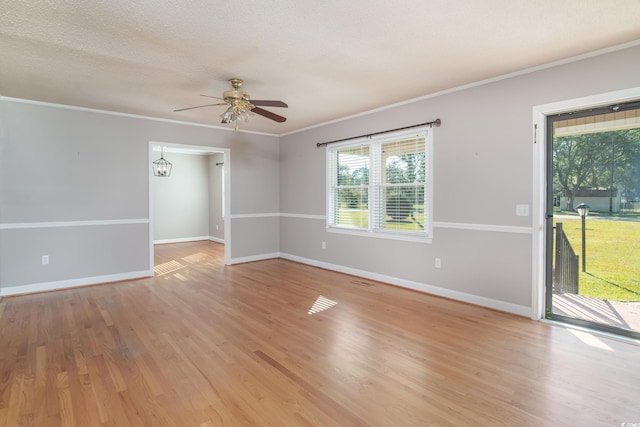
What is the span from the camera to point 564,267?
3.35m

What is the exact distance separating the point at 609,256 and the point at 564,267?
38 cm

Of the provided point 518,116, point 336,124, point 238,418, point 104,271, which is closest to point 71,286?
point 104,271

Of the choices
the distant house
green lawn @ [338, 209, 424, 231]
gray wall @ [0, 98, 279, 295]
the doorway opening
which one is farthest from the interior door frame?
gray wall @ [0, 98, 279, 295]

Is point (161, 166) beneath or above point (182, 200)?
above

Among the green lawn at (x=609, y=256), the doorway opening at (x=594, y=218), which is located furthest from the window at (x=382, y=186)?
the green lawn at (x=609, y=256)

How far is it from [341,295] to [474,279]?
5.32 ft

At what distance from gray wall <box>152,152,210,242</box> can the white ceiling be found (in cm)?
485

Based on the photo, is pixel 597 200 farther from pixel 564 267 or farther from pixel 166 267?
pixel 166 267

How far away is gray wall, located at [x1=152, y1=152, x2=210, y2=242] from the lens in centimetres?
883

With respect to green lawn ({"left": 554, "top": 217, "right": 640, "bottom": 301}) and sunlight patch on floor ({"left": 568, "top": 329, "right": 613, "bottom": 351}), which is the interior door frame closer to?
green lawn ({"left": 554, "top": 217, "right": 640, "bottom": 301})

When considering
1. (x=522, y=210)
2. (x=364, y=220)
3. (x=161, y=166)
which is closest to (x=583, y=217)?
(x=522, y=210)

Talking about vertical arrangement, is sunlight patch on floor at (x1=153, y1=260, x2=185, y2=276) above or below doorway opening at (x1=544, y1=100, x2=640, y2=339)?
below

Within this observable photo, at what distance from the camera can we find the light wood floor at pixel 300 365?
193 cm

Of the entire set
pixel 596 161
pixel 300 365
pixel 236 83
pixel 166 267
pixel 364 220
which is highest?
pixel 236 83
